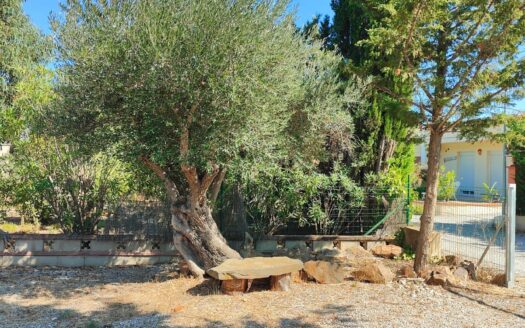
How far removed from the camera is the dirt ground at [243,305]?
5.08m

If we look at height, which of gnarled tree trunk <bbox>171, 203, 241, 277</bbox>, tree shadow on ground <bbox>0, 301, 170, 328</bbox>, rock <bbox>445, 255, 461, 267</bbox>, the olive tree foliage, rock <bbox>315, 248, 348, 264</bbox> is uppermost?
the olive tree foliage

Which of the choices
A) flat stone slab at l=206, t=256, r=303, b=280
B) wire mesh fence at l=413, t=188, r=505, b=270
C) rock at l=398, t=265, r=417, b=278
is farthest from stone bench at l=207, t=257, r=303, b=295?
wire mesh fence at l=413, t=188, r=505, b=270

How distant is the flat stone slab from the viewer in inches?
234

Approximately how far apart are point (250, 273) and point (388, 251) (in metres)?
4.19

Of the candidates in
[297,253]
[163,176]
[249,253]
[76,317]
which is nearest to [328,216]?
[297,253]

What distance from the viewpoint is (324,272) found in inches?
267

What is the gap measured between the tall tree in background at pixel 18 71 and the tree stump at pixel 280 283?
4.93 meters

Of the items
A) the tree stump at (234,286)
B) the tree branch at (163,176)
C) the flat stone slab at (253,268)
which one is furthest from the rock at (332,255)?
the tree branch at (163,176)

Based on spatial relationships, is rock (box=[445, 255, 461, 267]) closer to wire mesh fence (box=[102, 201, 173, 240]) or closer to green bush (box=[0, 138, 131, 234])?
wire mesh fence (box=[102, 201, 173, 240])

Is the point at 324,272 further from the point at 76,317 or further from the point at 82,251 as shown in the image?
the point at 82,251

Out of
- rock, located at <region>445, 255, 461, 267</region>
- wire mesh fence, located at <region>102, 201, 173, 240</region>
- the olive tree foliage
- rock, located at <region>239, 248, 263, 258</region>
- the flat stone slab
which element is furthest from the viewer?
wire mesh fence, located at <region>102, 201, 173, 240</region>

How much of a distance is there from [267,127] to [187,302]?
2.47 meters

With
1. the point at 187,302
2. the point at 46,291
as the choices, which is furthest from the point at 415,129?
the point at 46,291

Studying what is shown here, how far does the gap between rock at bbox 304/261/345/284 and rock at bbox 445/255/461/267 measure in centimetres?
234
